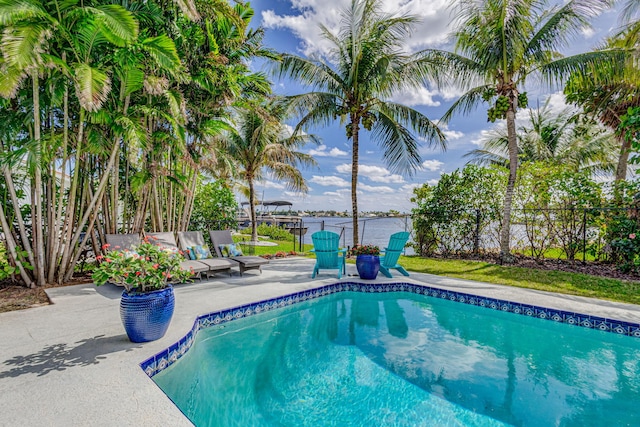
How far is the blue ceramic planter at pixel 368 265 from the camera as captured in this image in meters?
6.31

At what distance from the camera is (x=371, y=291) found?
238 inches

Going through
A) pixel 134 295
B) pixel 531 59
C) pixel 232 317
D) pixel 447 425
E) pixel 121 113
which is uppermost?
pixel 531 59

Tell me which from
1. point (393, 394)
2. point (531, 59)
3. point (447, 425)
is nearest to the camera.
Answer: point (447, 425)

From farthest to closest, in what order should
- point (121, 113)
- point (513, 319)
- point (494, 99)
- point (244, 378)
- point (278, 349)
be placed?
point (494, 99) < point (121, 113) < point (513, 319) < point (278, 349) < point (244, 378)

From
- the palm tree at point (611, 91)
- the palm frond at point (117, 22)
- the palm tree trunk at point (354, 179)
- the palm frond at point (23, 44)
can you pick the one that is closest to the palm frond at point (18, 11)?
the palm frond at point (23, 44)

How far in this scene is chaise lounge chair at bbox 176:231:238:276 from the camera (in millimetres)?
6176

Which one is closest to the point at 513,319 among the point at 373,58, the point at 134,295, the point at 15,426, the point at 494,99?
the point at 134,295

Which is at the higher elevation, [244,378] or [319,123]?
[319,123]

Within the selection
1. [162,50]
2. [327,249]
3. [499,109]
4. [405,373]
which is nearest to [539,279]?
[499,109]

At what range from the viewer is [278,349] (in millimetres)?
3814

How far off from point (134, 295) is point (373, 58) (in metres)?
8.42

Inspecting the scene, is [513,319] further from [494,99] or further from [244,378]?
[494,99]

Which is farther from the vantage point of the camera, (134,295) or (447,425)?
(134,295)

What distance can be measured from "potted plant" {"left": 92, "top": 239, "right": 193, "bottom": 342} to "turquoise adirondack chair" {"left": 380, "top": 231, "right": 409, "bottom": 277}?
450cm
